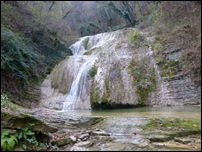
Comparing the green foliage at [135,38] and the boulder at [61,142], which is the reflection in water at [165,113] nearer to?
the boulder at [61,142]

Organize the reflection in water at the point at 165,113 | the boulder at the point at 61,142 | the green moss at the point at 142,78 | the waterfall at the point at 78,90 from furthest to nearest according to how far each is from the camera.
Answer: the waterfall at the point at 78,90, the green moss at the point at 142,78, the reflection in water at the point at 165,113, the boulder at the point at 61,142

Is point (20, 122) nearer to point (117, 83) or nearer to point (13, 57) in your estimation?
point (13, 57)

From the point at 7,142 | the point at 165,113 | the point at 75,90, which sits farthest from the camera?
the point at 75,90

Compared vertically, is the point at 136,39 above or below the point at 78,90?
above

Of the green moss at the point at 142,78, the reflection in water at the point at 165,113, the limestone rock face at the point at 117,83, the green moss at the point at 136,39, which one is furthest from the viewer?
the green moss at the point at 136,39

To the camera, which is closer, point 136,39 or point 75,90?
point 75,90

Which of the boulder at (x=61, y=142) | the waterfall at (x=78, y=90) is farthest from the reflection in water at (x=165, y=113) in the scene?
the waterfall at (x=78, y=90)

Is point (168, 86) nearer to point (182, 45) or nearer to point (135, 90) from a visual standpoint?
point (135, 90)

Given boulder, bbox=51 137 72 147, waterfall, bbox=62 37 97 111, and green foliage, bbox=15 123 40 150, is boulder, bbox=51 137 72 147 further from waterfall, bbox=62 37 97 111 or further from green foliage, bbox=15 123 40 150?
waterfall, bbox=62 37 97 111

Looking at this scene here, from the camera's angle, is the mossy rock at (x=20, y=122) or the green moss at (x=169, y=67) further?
the green moss at (x=169, y=67)

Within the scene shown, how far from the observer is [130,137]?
15.1 ft

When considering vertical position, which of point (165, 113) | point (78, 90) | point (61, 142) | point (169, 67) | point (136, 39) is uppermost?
point (136, 39)

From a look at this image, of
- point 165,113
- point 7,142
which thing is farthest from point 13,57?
point 7,142

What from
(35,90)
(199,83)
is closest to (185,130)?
(199,83)
